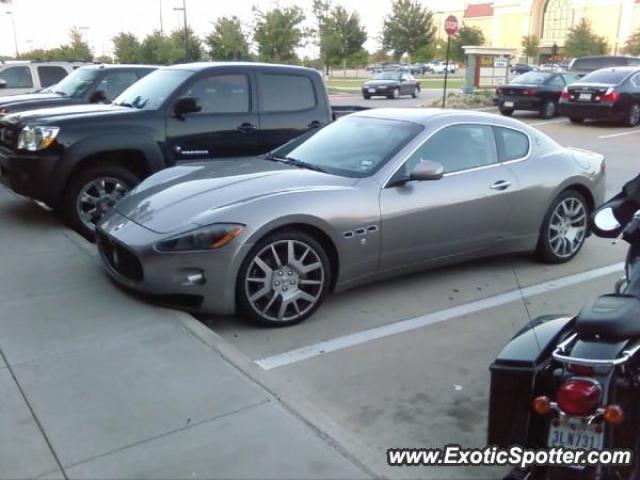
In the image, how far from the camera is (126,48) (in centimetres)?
4531

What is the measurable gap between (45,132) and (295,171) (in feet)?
9.62

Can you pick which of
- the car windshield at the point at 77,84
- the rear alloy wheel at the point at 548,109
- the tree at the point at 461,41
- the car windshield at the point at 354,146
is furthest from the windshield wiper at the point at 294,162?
the tree at the point at 461,41

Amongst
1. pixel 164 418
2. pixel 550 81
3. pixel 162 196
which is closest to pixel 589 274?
pixel 162 196

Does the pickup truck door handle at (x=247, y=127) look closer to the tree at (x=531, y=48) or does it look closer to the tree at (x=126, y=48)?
the tree at (x=126, y=48)

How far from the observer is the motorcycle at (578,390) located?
235cm

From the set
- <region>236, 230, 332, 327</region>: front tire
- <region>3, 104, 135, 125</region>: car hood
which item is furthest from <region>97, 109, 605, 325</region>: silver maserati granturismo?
<region>3, 104, 135, 125</region>: car hood

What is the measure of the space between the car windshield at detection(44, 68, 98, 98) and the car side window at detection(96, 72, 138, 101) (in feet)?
0.61

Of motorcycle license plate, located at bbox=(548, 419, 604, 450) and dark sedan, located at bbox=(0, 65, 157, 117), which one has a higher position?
dark sedan, located at bbox=(0, 65, 157, 117)

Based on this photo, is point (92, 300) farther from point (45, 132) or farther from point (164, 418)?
point (45, 132)

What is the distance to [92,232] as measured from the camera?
22.4 feet

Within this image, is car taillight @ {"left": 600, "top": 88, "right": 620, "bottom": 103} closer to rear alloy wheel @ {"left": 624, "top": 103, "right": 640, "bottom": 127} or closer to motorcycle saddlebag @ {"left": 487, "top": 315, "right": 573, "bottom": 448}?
rear alloy wheel @ {"left": 624, "top": 103, "right": 640, "bottom": 127}

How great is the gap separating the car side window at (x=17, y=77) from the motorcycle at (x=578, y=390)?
48.8ft

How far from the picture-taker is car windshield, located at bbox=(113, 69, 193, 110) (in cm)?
733

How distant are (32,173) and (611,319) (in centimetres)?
577
